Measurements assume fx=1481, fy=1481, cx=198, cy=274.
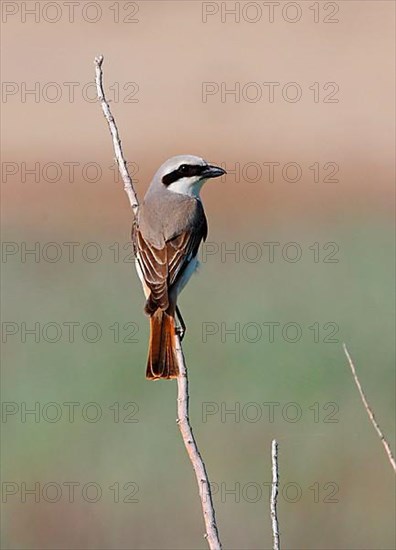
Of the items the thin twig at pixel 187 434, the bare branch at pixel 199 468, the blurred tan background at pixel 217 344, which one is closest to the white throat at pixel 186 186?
the thin twig at pixel 187 434

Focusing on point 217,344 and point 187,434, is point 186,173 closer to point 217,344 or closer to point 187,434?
point 187,434

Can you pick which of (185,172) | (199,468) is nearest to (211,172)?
(185,172)

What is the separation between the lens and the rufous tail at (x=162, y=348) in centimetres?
488

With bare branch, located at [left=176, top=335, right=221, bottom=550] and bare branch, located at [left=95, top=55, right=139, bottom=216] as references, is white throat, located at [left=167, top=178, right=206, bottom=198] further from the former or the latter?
bare branch, located at [left=176, top=335, right=221, bottom=550]

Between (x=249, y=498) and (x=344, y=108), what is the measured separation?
49.9 feet

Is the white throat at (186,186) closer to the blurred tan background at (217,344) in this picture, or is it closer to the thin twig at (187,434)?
the thin twig at (187,434)

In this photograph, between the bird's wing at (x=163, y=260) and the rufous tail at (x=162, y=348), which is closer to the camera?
the rufous tail at (x=162, y=348)

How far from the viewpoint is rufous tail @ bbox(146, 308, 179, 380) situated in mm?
4875

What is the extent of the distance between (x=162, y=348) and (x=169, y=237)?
24.2 inches

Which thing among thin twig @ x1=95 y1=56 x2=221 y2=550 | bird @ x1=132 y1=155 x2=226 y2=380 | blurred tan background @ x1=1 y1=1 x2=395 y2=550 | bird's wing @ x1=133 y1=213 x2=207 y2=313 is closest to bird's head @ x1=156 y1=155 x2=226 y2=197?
bird @ x1=132 y1=155 x2=226 y2=380

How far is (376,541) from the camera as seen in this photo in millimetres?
6969

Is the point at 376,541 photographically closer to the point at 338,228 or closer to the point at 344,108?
the point at 338,228

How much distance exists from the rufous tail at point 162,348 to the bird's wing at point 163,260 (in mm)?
43

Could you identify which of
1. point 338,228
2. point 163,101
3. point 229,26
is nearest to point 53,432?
point 338,228
